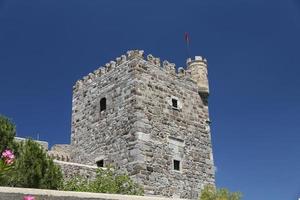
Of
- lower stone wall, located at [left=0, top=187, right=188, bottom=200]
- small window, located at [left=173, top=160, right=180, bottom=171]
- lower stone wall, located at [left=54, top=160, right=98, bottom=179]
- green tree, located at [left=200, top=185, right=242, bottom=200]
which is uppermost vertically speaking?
small window, located at [left=173, top=160, right=180, bottom=171]

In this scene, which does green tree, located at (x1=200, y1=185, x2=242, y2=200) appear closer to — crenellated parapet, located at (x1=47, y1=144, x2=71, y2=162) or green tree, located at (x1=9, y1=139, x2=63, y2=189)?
crenellated parapet, located at (x1=47, y1=144, x2=71, y2=162)

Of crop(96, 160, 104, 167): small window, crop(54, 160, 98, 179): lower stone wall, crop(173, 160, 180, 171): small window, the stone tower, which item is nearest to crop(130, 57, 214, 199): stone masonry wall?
the stone tower

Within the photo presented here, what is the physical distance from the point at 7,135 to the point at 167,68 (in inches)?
454

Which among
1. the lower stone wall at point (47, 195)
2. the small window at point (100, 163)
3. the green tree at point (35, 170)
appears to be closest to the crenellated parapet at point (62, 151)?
the small window at point (100, 163)

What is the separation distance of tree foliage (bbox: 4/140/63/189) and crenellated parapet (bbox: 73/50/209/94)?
33.7 feet

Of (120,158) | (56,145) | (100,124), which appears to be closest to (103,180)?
(120,158)

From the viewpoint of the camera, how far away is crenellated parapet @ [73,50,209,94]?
23.0 metres

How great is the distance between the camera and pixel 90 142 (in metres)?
23.9

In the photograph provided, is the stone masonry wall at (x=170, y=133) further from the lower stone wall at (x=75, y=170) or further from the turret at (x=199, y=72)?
the lower stone wall at (x=75, y=170)

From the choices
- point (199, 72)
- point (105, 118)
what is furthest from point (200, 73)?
point (105, 118)

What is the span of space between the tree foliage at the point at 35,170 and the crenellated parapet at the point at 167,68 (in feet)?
33.7

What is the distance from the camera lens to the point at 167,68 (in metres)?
23.9

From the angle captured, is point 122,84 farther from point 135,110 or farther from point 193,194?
point 193,194

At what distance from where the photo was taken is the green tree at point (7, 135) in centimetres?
1370
